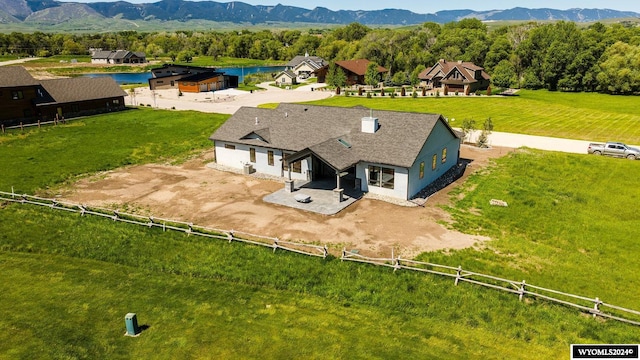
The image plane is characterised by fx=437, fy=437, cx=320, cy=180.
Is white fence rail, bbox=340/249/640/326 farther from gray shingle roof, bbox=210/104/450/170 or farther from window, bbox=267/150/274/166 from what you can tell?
window, bbox=267/150/274/166

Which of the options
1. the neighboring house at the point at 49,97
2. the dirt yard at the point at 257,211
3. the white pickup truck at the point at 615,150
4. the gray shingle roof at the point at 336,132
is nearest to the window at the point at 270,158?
the gray shingle roof at the point at 336,132

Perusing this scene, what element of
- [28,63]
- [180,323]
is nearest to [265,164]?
[180,323]

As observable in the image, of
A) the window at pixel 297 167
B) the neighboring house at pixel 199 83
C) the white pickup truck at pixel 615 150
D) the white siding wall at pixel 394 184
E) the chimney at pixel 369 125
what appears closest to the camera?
the white siding wall at pixel 394 184

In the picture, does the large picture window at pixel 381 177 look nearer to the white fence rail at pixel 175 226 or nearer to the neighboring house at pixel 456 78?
the white fence rail at pixel 175 226

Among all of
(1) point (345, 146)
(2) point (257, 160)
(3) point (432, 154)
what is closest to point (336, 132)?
(1) point (345, 146)

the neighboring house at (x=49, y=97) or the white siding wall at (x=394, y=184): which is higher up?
the neighboring house at (x=49, y=97)

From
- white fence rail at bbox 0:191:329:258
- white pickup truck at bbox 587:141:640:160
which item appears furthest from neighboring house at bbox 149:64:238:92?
white pickup truck at bbox 587:141:640:160

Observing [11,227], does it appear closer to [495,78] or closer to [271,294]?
[271,294]
